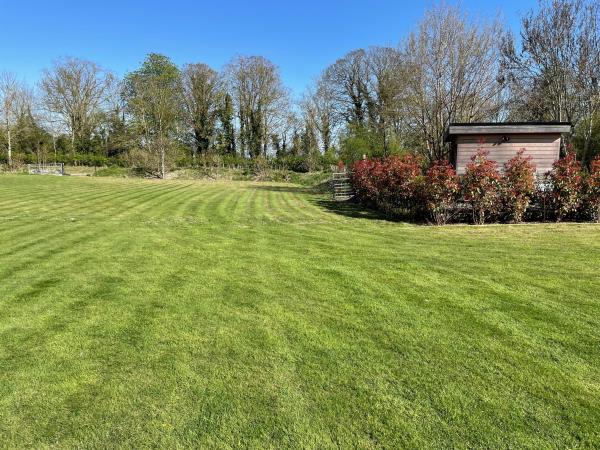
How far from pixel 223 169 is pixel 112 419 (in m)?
37.2

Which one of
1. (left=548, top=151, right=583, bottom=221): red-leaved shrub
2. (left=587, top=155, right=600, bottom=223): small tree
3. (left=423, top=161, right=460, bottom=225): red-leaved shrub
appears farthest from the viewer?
(left=423, top=161, right=460, bottom=225): red-leaved shrub

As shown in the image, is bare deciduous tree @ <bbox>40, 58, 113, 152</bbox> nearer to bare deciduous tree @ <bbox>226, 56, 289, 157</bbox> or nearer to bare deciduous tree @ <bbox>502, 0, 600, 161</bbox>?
bare deciduous tree @ <bbox>226, 56, 289, 157</bbox>

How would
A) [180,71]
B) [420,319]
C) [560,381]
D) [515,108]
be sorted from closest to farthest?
[560,381] → [420,319] → [515,108] → [180,71]

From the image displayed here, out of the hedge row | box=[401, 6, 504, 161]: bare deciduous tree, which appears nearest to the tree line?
box=[401, 6, 504, 161]: bare deciduous tree

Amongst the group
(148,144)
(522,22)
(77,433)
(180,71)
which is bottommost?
(77,433)

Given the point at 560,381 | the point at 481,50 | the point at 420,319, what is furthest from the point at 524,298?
the point at 481,50

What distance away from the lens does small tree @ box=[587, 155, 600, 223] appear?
8844 mm

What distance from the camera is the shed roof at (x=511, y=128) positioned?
1227 centimetres

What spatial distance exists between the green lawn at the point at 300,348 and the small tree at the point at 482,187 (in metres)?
3.24

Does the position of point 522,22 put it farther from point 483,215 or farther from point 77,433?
point 77,433

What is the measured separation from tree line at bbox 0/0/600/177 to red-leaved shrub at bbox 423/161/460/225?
7.74m

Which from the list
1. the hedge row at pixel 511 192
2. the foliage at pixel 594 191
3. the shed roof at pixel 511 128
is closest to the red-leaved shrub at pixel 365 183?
the shed roof at pixel 511 128

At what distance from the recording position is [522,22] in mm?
17625

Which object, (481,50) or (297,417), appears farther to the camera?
(481,50)
